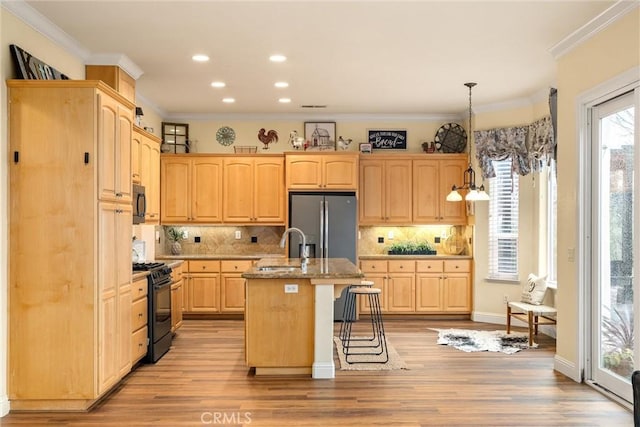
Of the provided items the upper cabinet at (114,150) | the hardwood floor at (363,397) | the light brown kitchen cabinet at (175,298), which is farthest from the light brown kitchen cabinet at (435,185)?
the upper cabinet at (114,150)

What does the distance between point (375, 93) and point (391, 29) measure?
2256 mm

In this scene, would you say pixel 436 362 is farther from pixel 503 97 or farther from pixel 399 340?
pixel 503 97

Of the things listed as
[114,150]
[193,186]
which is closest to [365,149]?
[193,186]

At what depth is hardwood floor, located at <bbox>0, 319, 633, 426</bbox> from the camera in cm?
374

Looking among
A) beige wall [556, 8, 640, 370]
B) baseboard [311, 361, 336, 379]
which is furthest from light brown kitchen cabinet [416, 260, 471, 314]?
baseboard [311, 361, 336, 379]

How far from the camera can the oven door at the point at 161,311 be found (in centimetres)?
528

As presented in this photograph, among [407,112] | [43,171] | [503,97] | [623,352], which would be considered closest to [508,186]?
[503,97]

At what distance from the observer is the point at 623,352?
414 cm

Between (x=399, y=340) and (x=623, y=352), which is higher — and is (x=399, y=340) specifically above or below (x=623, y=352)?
below

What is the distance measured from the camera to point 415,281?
7.65 meters

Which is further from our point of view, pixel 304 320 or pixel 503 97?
pixel 503 97

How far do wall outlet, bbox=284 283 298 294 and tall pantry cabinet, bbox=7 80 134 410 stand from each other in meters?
1.57

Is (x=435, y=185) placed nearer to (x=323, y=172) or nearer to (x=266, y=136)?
(x=323, y=172)

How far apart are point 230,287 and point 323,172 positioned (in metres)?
2.08
